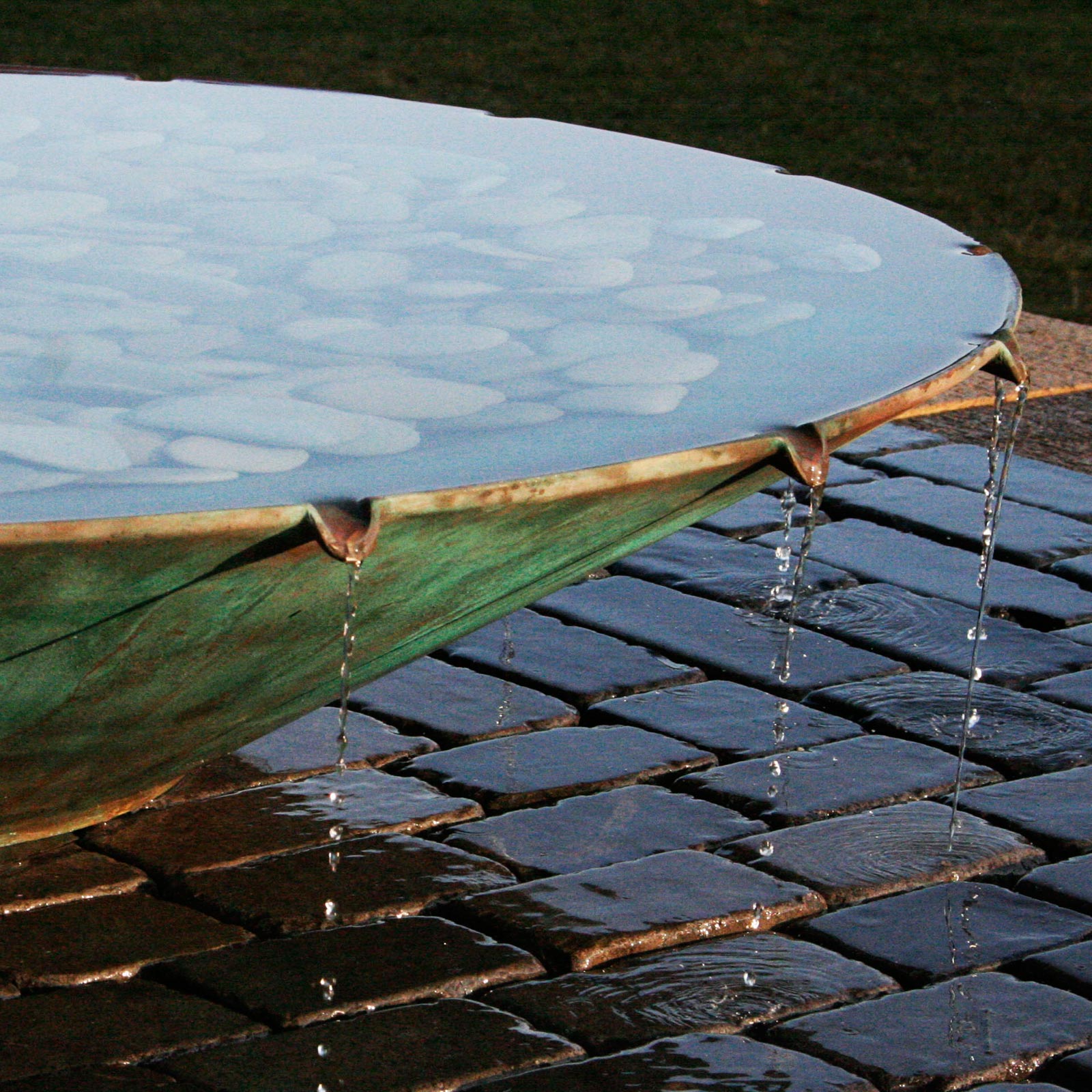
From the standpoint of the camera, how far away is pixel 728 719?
3766mm

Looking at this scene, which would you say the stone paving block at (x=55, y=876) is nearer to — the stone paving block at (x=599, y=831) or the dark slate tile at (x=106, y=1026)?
the dark slate tile at (x=106, y=1026)

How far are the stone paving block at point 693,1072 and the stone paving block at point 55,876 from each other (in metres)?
0.77

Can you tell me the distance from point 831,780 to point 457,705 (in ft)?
2.29

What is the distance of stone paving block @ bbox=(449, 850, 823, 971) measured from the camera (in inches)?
115

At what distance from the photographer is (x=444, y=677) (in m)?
3.92

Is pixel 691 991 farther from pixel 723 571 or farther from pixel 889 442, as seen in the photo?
pixel 889 442

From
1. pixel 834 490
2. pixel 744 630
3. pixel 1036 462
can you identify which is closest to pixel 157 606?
pixel 744 630

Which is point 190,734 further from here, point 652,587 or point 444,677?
point 652,587

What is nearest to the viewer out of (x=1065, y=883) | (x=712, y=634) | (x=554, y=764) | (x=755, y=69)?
(x=1065, y=883)

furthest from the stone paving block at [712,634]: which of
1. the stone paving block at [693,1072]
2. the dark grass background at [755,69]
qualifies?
the dark grass background at [755,69]

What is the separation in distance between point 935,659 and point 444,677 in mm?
965

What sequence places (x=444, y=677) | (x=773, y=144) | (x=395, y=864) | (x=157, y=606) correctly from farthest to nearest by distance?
(x=773, y=144) < (x=444, y=677) < (x=395, y=864) < (x=157, y=606)

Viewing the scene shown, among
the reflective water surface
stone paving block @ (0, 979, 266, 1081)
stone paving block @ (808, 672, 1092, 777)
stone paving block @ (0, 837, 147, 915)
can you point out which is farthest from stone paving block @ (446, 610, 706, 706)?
stone paving block @ (0, 979, 266, 1081)

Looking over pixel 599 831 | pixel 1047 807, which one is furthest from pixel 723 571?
pixel 599 831
